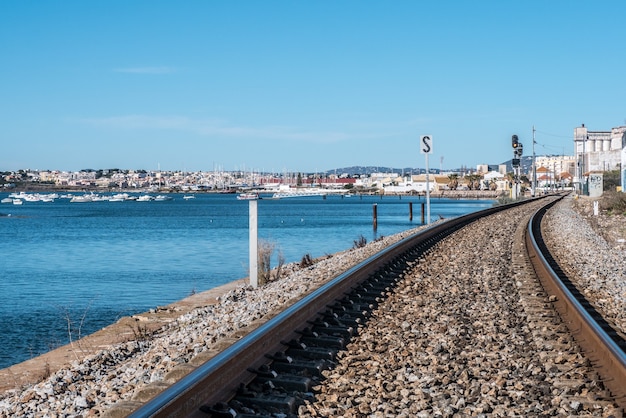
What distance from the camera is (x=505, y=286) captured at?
1266 centimetres

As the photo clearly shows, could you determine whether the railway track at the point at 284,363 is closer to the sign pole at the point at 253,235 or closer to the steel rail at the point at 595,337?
the steel rail at the point at 595,337

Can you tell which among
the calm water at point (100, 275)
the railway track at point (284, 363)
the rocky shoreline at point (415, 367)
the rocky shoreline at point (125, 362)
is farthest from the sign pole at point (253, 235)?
the railway track at point (284, 363)

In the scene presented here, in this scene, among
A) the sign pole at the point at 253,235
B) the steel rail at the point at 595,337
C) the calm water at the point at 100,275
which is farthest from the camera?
the calm water at the point at 100,275

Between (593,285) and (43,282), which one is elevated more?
(593,285)

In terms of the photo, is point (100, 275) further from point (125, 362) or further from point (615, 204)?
point (615, 204)

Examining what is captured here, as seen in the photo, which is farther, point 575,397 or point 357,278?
point 357,278

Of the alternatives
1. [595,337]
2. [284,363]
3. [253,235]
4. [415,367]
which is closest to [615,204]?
[253,235]

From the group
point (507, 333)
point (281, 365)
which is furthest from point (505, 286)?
point (281, 365)

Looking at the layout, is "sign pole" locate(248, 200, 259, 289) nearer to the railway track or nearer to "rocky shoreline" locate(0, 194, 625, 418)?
"rocky shoreline" locate(0, 194, 625, 418)

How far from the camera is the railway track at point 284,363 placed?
5402 millimetres

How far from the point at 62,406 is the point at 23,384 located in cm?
348

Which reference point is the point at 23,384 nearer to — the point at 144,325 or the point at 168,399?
the point at 144,325

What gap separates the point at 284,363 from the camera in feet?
22.9

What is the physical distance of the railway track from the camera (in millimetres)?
5402
